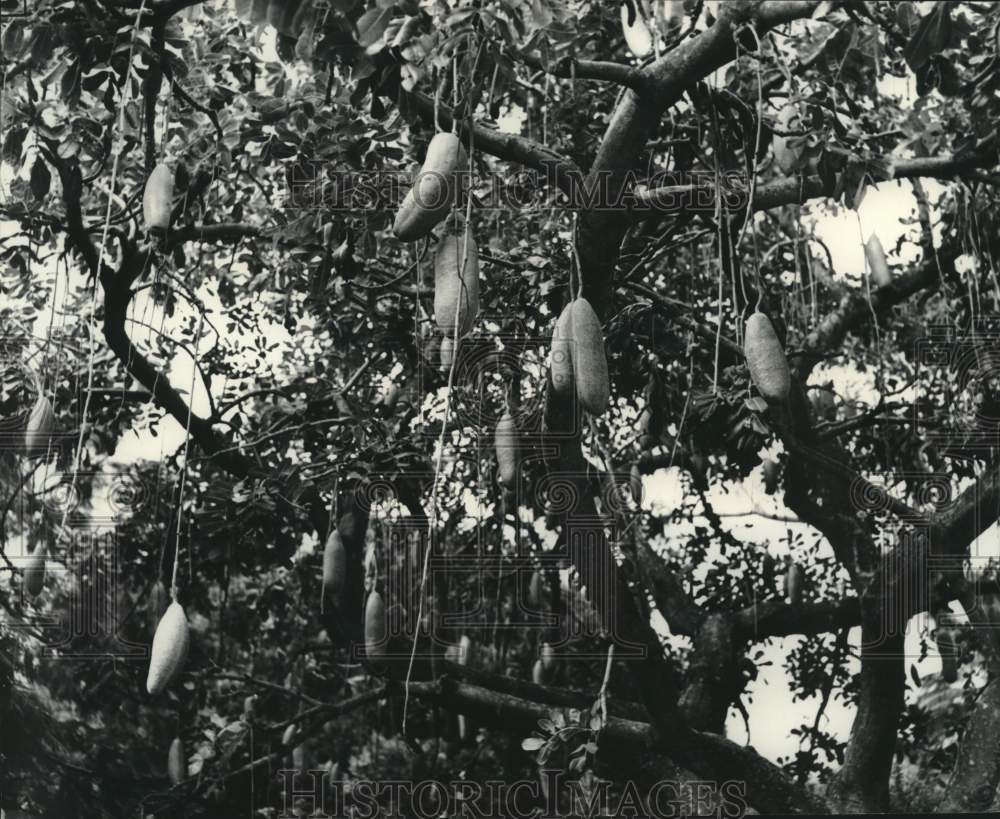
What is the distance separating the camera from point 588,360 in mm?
1829

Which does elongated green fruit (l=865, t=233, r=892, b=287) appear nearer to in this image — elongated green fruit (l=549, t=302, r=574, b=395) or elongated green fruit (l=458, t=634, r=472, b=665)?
elongated green fruit (l=458, t=634, r=472, b=665)

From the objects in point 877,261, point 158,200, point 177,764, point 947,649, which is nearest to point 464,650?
point 177,764

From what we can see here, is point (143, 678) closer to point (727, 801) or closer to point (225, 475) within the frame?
point (225, 475)

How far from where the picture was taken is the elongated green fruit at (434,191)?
1.62 m

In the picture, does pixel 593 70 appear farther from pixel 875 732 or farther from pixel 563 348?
pixel 875 732

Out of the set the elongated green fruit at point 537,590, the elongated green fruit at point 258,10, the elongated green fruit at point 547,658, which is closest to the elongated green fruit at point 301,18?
the elongated green fruit at point 258,10

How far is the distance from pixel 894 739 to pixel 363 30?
11.6ft

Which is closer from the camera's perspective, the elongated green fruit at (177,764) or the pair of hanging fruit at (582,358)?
the pair of hanging fruit at (582,358)

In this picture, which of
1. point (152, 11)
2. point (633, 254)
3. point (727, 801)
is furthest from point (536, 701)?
point (152, 11)

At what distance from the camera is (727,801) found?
4.32m

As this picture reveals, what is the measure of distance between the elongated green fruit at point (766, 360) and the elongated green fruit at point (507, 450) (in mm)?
796

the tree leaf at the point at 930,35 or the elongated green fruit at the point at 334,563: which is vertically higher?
the tree leaf at the point at 930,35

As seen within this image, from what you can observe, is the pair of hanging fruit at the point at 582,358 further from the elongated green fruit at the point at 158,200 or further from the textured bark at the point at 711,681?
the textured bark at the point at 711,681

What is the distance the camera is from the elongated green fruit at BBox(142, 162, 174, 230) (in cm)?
247
